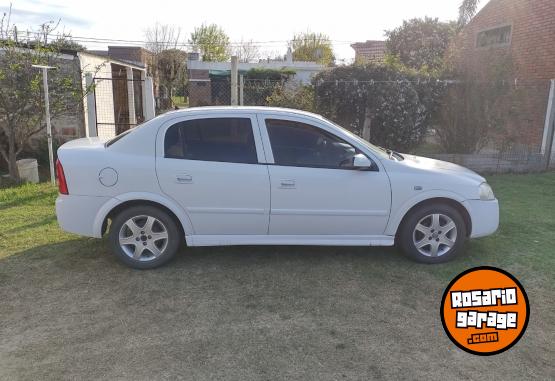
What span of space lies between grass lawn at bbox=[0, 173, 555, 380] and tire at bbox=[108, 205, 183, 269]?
0.40ft

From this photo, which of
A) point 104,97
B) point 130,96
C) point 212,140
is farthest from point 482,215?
point 130,96

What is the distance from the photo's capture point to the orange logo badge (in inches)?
111

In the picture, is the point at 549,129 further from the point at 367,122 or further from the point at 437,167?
the point at 437,167

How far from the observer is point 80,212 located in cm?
429

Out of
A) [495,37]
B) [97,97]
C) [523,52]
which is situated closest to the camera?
[97,97]

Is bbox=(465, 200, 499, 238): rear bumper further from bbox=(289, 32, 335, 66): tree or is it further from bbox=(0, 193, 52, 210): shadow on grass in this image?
bbox=(289, 32, 335, 66): tree

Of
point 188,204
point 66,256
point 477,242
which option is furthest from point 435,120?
point 66,256

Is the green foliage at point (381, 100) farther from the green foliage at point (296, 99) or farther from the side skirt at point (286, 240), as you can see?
the side skirt at point (286, 240)

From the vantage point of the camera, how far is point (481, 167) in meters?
9.57

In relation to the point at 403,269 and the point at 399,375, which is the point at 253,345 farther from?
the point at 403,269

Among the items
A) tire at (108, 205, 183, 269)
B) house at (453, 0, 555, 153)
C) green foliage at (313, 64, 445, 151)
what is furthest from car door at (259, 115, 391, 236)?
house at (453, 0, 555, 153)

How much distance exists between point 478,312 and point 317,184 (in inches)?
76.2

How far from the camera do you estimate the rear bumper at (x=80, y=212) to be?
4.26m

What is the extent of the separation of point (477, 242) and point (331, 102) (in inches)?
195
